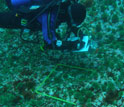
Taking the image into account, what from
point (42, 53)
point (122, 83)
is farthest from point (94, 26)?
point (122, 83)

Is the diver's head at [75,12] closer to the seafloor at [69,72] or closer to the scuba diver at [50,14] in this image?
the scuba diver at [50,14]

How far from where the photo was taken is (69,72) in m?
4.72

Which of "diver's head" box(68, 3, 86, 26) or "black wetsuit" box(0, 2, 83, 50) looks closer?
"diver's head" box(68, 3, 86, 26)

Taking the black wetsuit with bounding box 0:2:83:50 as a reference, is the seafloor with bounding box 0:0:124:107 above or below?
below

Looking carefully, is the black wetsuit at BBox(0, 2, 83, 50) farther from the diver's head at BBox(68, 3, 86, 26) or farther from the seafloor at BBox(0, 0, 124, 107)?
the seafloor at BBox(0, 0, 124, 107)

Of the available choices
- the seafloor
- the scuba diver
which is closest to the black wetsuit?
the scuba diver

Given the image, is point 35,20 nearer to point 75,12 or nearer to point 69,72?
point 75,12

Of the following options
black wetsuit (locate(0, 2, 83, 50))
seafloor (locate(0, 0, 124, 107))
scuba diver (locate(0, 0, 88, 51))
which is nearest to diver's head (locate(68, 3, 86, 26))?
scuba diver (locate(0, 0, 88, 51))

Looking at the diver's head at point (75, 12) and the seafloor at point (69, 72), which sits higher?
the diver's head at point (75, 12)

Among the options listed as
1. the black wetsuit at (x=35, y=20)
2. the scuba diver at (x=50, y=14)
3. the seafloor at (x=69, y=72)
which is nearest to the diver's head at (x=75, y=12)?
the scuba diver at (x=50, y=14)

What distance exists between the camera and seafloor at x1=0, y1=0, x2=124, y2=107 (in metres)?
4.00

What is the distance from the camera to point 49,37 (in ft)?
13.0

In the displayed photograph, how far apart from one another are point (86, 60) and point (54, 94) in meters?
1.51

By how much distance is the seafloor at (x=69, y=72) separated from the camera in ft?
13.1
